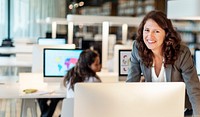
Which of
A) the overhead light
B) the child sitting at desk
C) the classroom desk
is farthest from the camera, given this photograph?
the classroom desk

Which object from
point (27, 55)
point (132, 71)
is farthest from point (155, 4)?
point (132, 71)

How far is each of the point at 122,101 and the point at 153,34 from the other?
57cm

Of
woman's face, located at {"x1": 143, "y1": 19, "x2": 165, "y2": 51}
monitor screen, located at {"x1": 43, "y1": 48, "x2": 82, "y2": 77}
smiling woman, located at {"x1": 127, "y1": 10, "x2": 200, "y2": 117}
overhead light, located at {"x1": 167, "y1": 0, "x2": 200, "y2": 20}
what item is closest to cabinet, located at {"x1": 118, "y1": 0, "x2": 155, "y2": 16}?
monitor screen, located at {"x1": 43, "y1": 48, "x2": 82, "y2": 77}

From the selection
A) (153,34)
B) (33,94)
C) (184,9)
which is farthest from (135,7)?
(153,34)

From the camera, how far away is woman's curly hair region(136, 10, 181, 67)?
1978 mm

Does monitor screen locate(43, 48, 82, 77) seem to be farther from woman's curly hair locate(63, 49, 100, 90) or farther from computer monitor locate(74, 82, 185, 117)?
computer monitor locate(74, 82, 185, 117)

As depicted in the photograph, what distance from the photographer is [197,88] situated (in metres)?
1.96

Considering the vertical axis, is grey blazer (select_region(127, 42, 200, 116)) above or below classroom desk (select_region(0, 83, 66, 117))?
above

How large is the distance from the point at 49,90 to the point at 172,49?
196cm

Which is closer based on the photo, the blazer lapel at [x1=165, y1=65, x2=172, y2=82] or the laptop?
the blazer lapel at [x1=165, y1=65, x2=172, y2=82]

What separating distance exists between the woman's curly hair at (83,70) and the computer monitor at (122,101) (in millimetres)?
1802

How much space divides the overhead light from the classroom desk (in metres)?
1.66

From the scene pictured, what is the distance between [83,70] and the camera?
11.0ft

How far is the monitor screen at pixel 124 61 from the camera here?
413 cm
